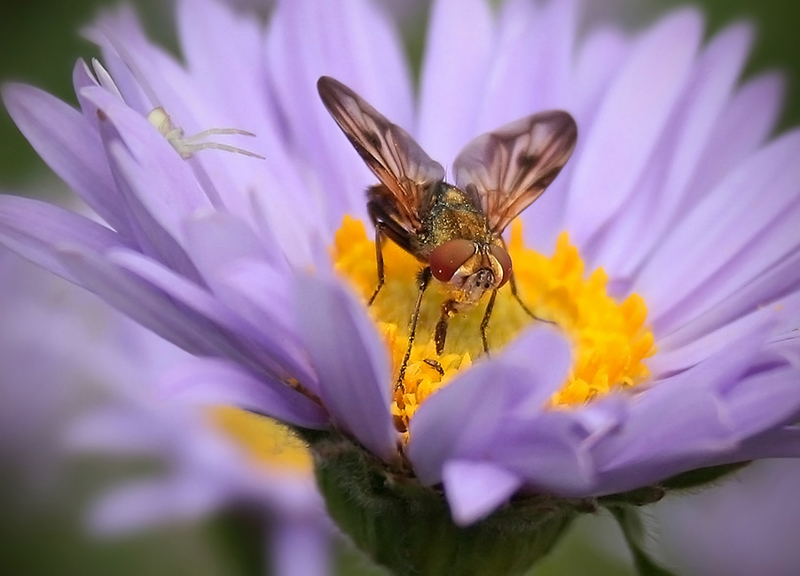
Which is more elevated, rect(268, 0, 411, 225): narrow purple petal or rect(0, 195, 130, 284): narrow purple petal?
rect(268, 0, 411, 225): narrow purple petal

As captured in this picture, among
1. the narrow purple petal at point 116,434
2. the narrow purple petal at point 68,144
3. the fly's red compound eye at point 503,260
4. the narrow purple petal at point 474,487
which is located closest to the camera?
the narrow purple petal at point 474,487

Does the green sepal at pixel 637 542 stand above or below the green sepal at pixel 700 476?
below

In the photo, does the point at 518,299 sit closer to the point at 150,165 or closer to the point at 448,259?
the point at 448,259

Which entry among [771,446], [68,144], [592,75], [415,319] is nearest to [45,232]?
[68,144]

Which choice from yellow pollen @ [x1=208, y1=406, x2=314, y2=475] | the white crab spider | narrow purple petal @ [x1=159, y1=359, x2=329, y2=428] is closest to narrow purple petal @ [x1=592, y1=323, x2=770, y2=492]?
narrow purple petal @ [x1=159, y1=359, x2=329, y2=428]

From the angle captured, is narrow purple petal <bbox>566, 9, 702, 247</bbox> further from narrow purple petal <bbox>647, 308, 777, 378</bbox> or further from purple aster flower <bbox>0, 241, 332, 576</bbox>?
purple aster flower <bbox>0, 241, 332, 576</bbox>

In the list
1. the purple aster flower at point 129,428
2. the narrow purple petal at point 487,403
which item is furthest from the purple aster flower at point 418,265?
the purple aster flower at point 129,428

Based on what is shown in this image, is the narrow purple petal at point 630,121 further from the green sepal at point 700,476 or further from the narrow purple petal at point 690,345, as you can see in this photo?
the green sepal at point 700,476
